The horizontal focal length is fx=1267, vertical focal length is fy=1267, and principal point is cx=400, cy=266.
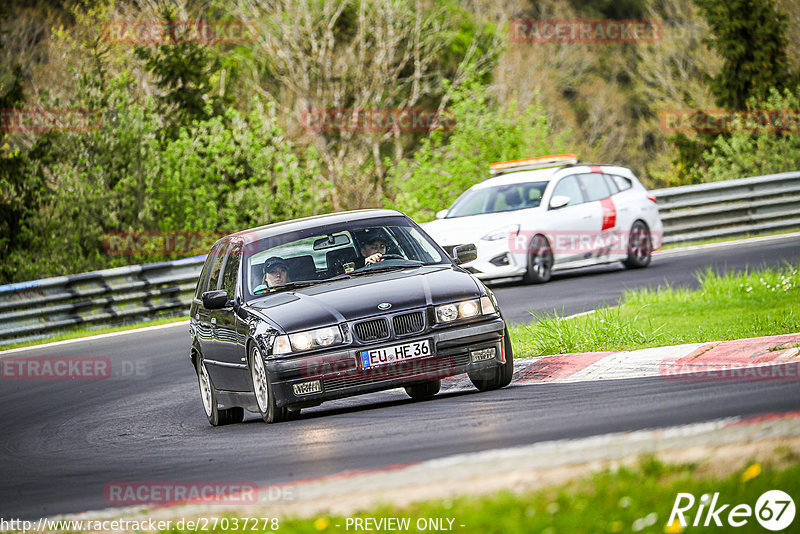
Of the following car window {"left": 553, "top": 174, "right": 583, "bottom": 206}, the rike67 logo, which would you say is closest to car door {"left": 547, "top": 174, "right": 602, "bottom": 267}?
car window {"left": 553, "top": 174, "right": 583, "bottom": 206}

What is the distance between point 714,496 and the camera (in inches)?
188

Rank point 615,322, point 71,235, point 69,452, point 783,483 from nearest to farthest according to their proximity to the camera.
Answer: point 783,483, point 69,452, point 615,322, point 71,235

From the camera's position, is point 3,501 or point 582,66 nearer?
point 3,501

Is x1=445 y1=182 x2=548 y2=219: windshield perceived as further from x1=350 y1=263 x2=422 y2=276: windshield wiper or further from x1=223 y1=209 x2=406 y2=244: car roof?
x1=350 y1=263 x2=422 y2=276: windshield wiper

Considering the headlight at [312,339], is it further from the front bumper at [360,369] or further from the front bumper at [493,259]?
the front bumper at [493,259]

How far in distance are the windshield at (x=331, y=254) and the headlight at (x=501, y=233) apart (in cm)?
853

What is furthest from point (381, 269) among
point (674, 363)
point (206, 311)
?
point (674, 363)

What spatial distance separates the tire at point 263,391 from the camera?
9203mm

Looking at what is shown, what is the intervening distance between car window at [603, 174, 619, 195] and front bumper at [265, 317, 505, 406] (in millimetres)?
12366

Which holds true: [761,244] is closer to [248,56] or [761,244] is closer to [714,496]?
[714,496]

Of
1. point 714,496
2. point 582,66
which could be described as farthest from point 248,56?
point 714,496

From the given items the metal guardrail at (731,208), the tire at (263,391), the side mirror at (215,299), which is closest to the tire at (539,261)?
the metal guardrail at (731,208)

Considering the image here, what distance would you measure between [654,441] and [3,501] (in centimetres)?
416

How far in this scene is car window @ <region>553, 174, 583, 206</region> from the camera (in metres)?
20.3
